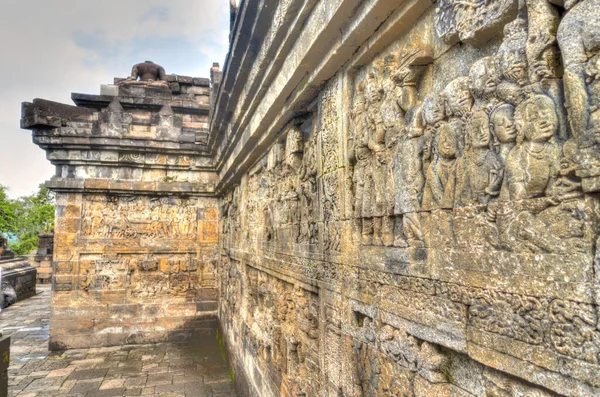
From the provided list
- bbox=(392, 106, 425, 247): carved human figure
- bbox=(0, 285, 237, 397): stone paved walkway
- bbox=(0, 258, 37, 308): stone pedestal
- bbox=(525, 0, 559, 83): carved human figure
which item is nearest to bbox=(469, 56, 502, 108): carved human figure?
bbox=(525, 0, 559, 83): carved human figure

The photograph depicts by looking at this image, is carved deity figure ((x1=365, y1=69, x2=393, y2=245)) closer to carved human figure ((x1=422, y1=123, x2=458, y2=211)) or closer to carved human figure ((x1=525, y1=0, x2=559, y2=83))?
carved human figure ((x1=422, y1=123, x2=458, y2=211))

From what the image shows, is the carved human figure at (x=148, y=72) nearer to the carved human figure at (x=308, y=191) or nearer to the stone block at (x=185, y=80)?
the stone block at (x=185, y=80)

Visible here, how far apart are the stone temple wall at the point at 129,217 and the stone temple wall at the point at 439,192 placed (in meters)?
6.16

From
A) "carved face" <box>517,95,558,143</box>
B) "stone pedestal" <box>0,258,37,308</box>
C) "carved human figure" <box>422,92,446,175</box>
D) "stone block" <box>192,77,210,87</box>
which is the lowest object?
"stone pedestal" <box>0,258,37,308</box>

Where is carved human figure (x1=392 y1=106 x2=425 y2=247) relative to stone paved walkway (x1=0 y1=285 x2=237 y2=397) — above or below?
above

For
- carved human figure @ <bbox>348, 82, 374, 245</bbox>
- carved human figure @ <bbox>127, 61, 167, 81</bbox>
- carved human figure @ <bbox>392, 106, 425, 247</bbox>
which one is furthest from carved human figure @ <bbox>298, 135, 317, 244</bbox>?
carved human figure @ <bbox>127, 61, 167, 81</bbox>

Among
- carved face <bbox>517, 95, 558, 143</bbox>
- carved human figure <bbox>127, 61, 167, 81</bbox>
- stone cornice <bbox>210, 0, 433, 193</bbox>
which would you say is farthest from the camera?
carved human figure <bbox>127, 61, 167, 81</bbox>

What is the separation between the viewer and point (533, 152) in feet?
4.07

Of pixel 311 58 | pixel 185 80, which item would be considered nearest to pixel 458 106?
pixel 311 58

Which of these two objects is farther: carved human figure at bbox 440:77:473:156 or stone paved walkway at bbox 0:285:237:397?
stone paved walkway at bbox 0:285:237:397

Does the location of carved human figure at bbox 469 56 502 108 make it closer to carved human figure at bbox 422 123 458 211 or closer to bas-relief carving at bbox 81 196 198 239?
carved human figure at bbox 422 123 458 211

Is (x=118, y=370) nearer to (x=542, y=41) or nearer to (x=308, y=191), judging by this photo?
(x=308, y=191)

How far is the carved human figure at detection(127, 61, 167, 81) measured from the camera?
1138 centimetres

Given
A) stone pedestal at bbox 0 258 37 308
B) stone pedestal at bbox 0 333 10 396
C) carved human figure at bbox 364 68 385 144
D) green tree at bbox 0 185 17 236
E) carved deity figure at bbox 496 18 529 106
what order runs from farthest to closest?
1. green tree at bbox 0 185 17 236
2. stone pedestal at bbox 0 258 37 308
3. stone pedestal at bbox 0 333 10 396
4. carved human figure at bbox 364 68 385 144
5. carved deity figure at bbox 496 18 529 106
